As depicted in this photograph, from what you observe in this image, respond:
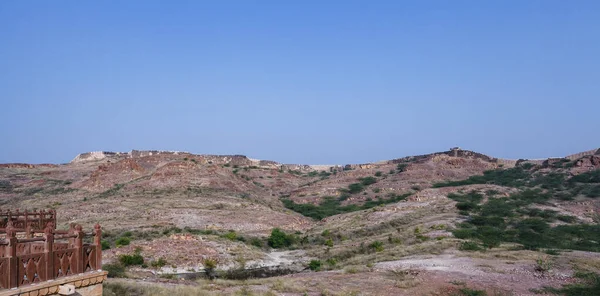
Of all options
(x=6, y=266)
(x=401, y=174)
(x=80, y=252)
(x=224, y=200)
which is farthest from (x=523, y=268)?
(x=401, y=174)

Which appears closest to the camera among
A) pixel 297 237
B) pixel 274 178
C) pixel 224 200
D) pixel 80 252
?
pixel 80 252

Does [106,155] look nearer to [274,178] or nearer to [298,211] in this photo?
[274,178]

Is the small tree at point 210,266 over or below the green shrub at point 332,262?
over

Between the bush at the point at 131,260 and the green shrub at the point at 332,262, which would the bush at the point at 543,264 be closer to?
the green shrub at the point at 332,262

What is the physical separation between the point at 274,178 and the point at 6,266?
244 feet

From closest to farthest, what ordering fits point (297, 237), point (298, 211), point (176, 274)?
point (176, 274)
point (297, 237)
point (298, 211)

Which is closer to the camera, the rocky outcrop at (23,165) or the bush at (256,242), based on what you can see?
the bush at (256,242)

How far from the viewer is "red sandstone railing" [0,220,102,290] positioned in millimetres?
8164

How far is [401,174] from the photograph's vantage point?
7400cm

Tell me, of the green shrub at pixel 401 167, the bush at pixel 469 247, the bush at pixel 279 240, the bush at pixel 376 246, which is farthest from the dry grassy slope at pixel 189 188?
the bush at pixel 469 247

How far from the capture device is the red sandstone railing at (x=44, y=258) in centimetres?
816

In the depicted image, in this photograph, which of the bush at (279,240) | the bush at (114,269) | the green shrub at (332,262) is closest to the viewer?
the bush at (114,269)

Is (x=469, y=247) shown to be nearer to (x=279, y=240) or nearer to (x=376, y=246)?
(x=376, y=246)

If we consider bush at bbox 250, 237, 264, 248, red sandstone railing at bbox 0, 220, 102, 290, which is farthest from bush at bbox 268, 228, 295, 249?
red sandstone railing at bbox 0, 220, 102, 290
